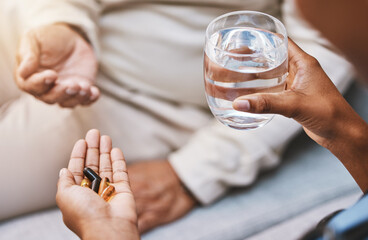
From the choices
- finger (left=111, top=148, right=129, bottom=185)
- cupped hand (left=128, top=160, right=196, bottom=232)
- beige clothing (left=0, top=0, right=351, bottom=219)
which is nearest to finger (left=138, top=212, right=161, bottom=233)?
cupped hand (left=128, top=160, right=196, bottom=232)

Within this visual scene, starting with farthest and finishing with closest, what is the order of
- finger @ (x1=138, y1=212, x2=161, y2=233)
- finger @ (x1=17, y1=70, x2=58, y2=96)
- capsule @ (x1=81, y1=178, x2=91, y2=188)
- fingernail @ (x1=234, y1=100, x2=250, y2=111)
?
finger @ (x1=138, y1=212, x2=161, y2=233) → finger @ (x1=17, y1=70, x2=58, y2=96) → capsule @ (x1=81, y1=178, x2=91, y2=188) → fingernail @ (x1=234, y1=100, x2=250, y2=111)

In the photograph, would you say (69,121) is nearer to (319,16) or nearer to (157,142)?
(157,142)

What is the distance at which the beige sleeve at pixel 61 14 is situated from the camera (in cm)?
81

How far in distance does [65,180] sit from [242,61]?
0.88 feet

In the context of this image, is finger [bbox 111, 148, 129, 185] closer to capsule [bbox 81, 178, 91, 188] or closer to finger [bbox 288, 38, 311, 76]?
capsule [bbox 81, 178, 91, 188]

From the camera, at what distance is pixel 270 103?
453 millimetres

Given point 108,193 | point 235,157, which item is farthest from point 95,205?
point 235,157

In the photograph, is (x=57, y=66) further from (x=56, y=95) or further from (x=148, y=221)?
(x=148, y=221)

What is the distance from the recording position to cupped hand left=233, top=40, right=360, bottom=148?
0.49 meters

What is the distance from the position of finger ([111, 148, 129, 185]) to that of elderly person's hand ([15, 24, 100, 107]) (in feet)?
0.52

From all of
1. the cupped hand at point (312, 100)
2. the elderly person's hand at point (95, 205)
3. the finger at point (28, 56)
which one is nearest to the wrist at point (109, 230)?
the elderly person's hand at point (95, 205)

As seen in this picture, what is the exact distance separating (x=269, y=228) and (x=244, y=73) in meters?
0.43

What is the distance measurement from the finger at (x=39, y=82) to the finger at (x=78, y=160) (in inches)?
4.8

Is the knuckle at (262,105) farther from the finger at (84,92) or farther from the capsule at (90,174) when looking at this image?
the finger at (84,92)
